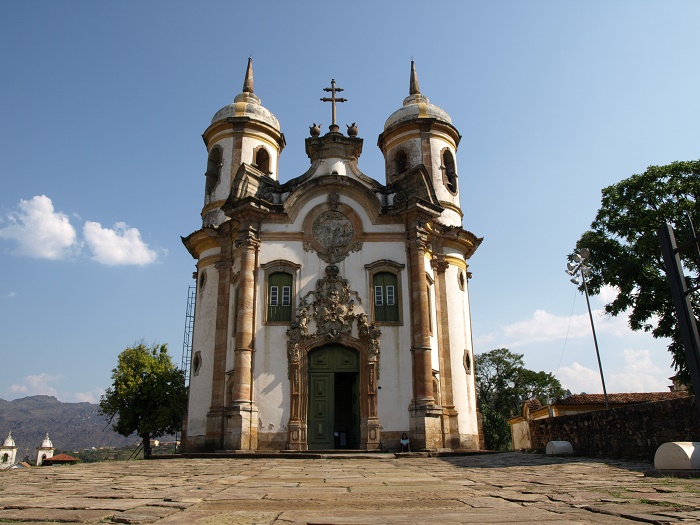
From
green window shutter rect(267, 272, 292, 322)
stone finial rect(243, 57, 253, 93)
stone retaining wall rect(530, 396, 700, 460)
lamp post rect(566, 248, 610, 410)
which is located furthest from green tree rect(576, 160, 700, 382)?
stone finial rect(243, 57, 253, 93)

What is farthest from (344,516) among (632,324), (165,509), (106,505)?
(632,324)

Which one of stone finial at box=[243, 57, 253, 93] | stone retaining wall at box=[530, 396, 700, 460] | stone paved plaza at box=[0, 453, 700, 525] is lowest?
stone paved plaza at box=[0, 453, 700, 525]

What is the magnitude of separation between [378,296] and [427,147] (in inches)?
349

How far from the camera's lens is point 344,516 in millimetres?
4777

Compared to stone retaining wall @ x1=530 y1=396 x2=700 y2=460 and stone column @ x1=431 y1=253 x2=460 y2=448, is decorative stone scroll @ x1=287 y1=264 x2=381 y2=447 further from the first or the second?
stone retaining wall @ x1=530 y1=396 x2=700 y2=460

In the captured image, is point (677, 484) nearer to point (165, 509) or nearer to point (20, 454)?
point (165, 509)

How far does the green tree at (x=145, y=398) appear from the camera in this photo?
1218 inches

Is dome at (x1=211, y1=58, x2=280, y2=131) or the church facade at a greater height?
dome at (x1=211, y1=58, x2=280, y2=131)

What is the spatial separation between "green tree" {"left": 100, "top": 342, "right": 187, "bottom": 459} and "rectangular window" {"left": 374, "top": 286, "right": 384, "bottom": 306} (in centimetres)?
1523

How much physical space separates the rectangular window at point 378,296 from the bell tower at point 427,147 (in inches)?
232

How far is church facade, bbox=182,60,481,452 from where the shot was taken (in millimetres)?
19625

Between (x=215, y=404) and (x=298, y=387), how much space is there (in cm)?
361

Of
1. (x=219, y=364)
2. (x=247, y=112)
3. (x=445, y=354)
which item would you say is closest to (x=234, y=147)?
(x=247, y=112)

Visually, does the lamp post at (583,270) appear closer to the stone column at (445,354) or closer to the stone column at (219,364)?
the stone column at (445,354)
